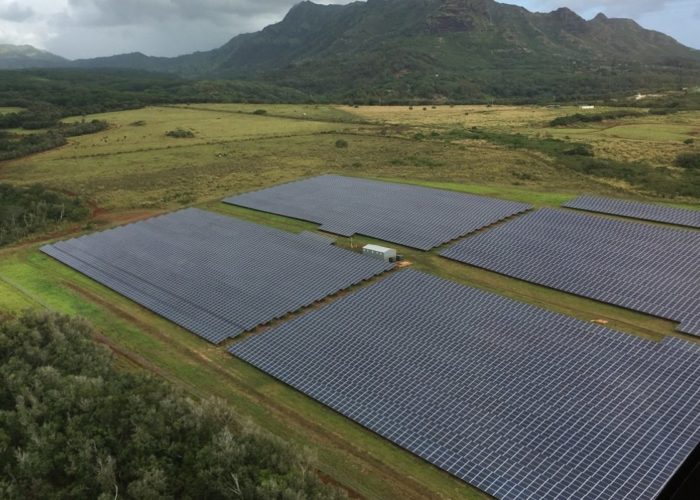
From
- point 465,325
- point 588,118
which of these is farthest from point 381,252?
point 588,118

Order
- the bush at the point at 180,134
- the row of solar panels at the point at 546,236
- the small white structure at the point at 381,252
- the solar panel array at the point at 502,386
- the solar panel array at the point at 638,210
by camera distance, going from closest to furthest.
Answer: the solar panel array at the point at 502,386 < the row of solar panels at the point at 546,236 < the small white structure at the point at 381,252 < the solar panel array at the point at 638,210 < the bush at the point at 180,134

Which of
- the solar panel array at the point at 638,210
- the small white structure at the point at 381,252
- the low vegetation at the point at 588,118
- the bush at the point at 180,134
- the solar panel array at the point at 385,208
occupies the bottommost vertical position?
the small white structure at the point at 381,252

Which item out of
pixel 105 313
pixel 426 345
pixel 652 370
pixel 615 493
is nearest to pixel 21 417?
pixel 105 313

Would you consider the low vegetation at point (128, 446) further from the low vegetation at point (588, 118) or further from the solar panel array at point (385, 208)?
the low vegetation at point (588, 118)

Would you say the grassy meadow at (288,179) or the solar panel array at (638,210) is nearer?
the grassy meadow at (288,179)

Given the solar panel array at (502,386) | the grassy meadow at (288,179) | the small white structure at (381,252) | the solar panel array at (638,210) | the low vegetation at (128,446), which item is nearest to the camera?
the low vegetation at (128,446)

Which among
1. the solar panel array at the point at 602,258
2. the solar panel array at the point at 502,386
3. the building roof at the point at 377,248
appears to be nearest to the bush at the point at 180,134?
the building roof at the point at 377,248

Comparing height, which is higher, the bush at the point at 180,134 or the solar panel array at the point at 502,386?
the bush at the point at 180,134
